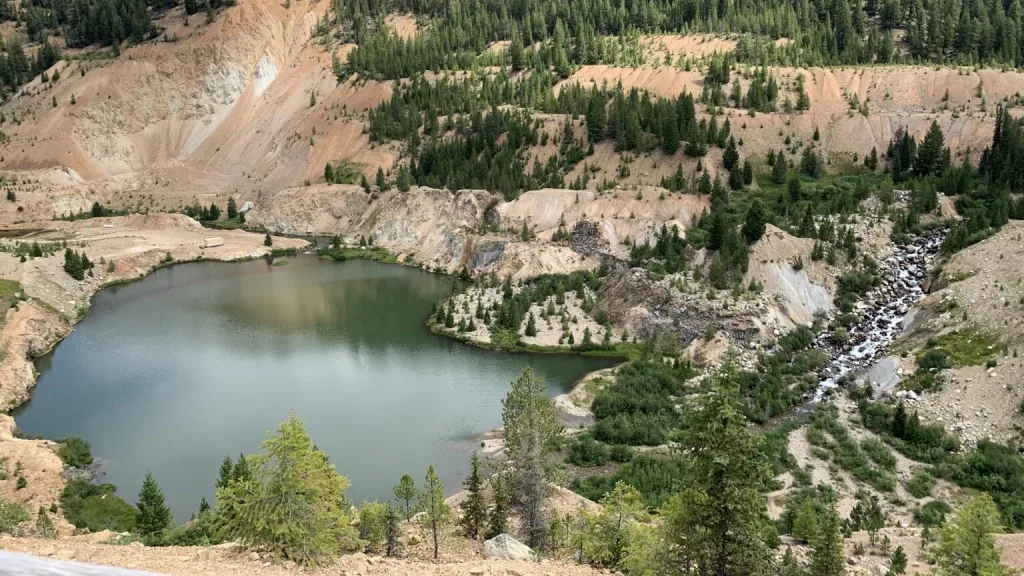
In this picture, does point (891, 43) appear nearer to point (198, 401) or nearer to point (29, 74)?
point (198, 401)

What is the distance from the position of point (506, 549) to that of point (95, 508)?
1887 cm

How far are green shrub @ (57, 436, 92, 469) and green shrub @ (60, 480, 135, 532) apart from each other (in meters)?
2.18

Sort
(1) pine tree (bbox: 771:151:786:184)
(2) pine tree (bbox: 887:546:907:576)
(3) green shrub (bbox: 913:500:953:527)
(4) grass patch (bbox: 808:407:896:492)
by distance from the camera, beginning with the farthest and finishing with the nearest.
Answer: (1) pine tree (bbox: 771:151:786:184), (4) grass patch (bbox: 808:407:896:492), (3) green shrub (bbox: 913:500:953:527), (2) pine tree (bbox: 887:546:907:576)

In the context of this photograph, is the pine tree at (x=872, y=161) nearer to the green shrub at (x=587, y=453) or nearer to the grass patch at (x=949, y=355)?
the grass patch at (x=949, y=355)

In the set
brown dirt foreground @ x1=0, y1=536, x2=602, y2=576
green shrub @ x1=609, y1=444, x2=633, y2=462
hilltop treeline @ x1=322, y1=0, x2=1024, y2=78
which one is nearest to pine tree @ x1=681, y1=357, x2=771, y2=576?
brown dirt foreground @ x1=0, y1=536, x2=602, y2=576

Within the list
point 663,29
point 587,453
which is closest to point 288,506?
point 587,453

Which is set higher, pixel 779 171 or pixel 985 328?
pixel 779 171

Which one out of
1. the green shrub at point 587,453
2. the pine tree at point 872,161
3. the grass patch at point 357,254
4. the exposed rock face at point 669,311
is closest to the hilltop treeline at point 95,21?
the grass patch at point 357,254

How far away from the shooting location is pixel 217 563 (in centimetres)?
1500

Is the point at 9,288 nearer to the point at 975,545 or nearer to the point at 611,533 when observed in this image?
the point at 611,533

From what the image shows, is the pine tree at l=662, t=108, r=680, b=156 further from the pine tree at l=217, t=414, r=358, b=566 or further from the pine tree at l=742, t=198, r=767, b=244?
the pine tree at l=217, t=414, r=358, b=566

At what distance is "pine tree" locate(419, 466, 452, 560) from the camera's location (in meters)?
22.9

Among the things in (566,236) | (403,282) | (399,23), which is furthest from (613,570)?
(399,23)

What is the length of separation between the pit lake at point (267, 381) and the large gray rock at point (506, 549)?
34.0 feet
